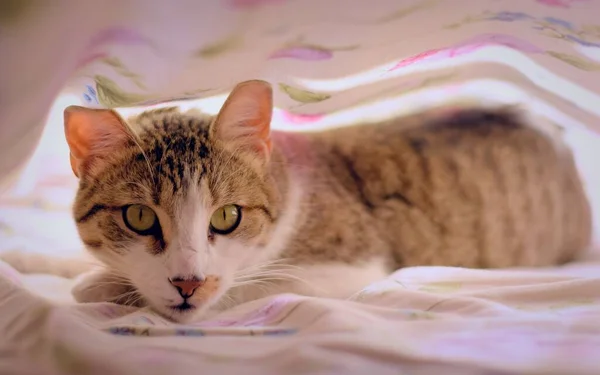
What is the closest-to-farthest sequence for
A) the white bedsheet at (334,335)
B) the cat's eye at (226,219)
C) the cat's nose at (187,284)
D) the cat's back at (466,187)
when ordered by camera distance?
1. the white bedsheet at (334,335)
2. the cat's nose at (187,284)
3. the cat's eye at (226,219)
4. the cat's back at (466,187)

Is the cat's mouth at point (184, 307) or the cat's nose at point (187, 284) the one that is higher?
the cat's nose at point (187, 284)

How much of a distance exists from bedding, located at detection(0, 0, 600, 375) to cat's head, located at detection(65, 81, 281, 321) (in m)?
0.06

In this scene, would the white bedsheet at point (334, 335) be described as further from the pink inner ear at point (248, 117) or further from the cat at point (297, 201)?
the pink inner ear at point (248, 117)

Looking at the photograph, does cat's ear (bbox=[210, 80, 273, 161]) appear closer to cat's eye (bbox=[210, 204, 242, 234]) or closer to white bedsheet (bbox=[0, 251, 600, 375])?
cat's eye (bbox=[210, 204, 242, 234])

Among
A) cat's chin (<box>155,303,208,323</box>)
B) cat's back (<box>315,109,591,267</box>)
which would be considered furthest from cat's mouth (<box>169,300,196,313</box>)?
cat's back (<box>315,109,591,267</box>)

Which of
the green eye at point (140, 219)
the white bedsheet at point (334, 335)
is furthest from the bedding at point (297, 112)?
the green eye at point (140, 219)

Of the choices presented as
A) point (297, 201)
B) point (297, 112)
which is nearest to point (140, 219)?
point (297, 201)

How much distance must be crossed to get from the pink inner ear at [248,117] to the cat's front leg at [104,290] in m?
0.34

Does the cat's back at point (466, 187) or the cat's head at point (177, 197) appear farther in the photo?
the cat's back at point (466, 187)

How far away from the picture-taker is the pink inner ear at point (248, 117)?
1012 mm

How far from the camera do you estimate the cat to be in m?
0.98

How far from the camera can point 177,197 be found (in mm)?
969

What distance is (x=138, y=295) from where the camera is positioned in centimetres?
104

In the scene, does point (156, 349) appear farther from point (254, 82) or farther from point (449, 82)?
point (449, 82)
